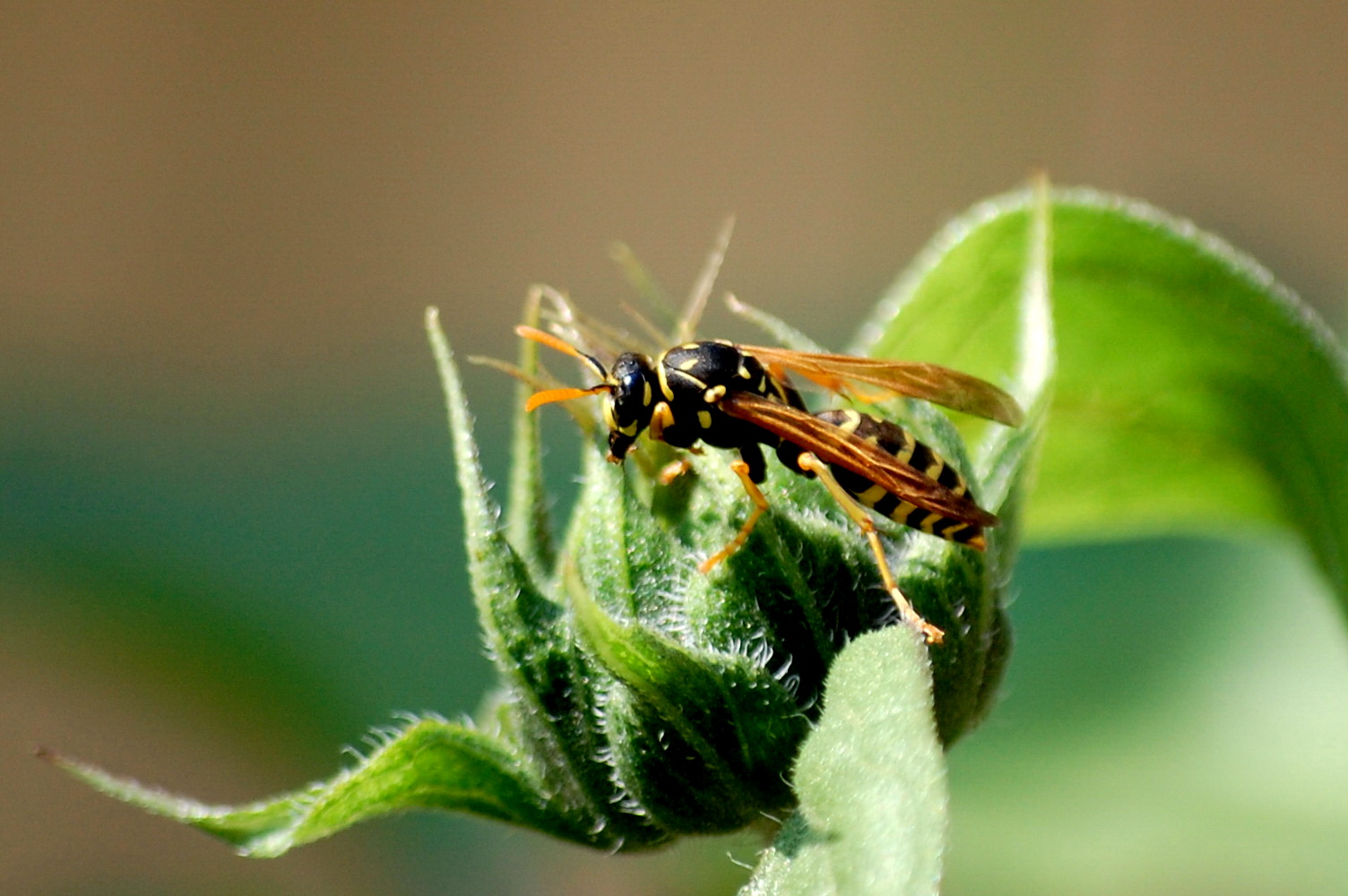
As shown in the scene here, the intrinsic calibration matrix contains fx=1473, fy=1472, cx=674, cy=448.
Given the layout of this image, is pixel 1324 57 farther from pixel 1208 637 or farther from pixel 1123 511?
pixel 1123 511

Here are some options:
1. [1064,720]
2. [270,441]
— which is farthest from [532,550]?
[270,441]

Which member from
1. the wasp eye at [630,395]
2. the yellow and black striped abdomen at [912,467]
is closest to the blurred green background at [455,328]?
Answer: the yellow and black striped abdomen at [912,467]

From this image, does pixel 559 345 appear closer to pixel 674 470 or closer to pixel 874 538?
pixel 674 470

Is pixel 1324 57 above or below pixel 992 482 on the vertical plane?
above

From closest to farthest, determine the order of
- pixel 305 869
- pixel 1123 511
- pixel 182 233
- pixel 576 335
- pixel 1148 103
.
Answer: pixel 576 335 → pixel 1123 511 → pixel 305 869 → pixel 182 233 → pixel 1148 103

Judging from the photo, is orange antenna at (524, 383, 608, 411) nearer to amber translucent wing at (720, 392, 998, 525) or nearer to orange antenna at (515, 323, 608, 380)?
orange antenna at (515, 323, 608, 380)

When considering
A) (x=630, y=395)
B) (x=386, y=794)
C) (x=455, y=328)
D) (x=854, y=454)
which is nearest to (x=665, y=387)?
(x=630, y=395)

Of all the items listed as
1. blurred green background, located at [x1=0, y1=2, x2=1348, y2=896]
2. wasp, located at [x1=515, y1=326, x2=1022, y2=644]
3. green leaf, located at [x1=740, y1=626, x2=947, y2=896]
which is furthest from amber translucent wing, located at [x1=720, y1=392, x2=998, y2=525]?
blurred green background, located at [x1=0, y1=2, x2=1348, y2=896]
